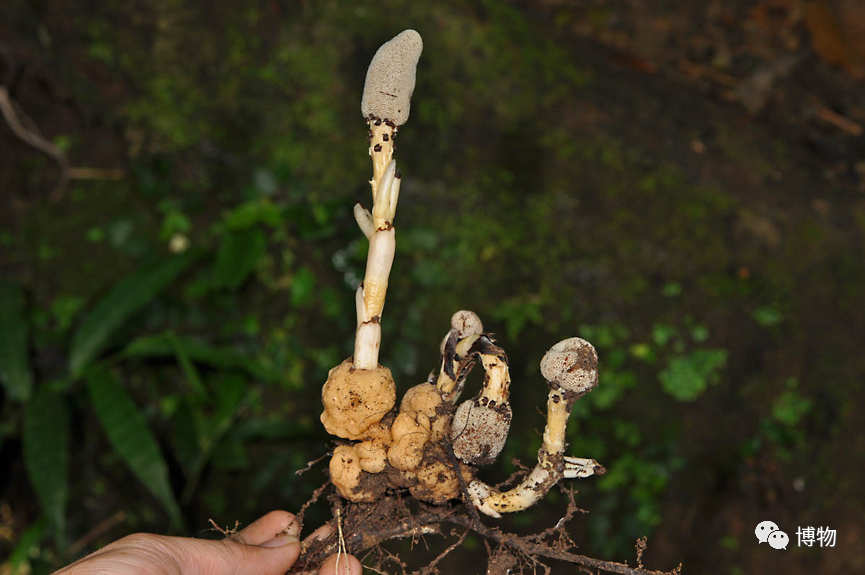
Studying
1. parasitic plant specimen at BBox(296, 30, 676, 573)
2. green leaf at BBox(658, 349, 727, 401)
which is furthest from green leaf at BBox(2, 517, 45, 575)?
green leaf at BBox(658, 349, 727, 401)

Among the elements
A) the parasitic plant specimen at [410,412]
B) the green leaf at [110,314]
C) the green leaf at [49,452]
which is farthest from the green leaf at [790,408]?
the green leaf at [49,452]

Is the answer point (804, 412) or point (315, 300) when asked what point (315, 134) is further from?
point (804, 412)

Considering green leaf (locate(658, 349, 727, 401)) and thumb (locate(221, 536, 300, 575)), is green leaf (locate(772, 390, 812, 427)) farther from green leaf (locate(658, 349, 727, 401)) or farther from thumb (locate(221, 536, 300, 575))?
thumb (locate(221, 536, 300, 575))

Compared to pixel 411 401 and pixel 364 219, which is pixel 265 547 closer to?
pixel 411 401

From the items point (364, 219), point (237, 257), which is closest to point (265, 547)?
point (364, 219)

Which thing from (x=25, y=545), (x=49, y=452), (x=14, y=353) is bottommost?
(x=25, y=545)

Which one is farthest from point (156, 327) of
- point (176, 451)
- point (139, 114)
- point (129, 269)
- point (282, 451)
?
point (139, 114)

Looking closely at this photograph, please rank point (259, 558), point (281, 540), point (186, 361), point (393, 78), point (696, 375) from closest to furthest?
point (393, 78), point (259, 558), point (281, 540), point (186, 361), point (696, 375)

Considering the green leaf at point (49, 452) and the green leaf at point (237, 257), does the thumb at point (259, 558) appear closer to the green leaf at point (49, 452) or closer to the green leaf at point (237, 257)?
the green leaf at point (49, 452)
